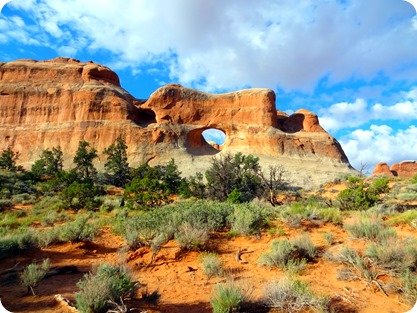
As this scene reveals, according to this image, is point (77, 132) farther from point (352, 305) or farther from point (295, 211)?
point (352, 305)

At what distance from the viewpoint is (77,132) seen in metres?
43.3

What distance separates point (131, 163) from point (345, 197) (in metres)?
32.6

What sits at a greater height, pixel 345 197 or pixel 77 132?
pixel 77 132

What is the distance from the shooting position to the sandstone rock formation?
1693 inches

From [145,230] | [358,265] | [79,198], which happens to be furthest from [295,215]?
[79,198]

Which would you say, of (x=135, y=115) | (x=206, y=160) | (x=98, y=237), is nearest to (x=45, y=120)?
(x=135, y=115)

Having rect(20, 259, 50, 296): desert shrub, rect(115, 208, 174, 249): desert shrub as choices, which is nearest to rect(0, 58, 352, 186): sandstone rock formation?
rect(115, 208, 174, 249): desert shrub

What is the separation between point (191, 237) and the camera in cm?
648

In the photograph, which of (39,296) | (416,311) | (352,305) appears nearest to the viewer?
(416,311)

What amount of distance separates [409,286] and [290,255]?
6.40ft

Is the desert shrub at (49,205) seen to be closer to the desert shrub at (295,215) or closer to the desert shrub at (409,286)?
the desert shrub at (295,215)

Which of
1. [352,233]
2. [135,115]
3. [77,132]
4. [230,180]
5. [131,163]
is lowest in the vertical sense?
[352,233]

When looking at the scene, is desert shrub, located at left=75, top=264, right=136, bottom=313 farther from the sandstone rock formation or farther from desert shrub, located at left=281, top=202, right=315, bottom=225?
the sandstone rock formation

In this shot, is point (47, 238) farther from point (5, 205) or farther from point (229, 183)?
point (229, 183)
